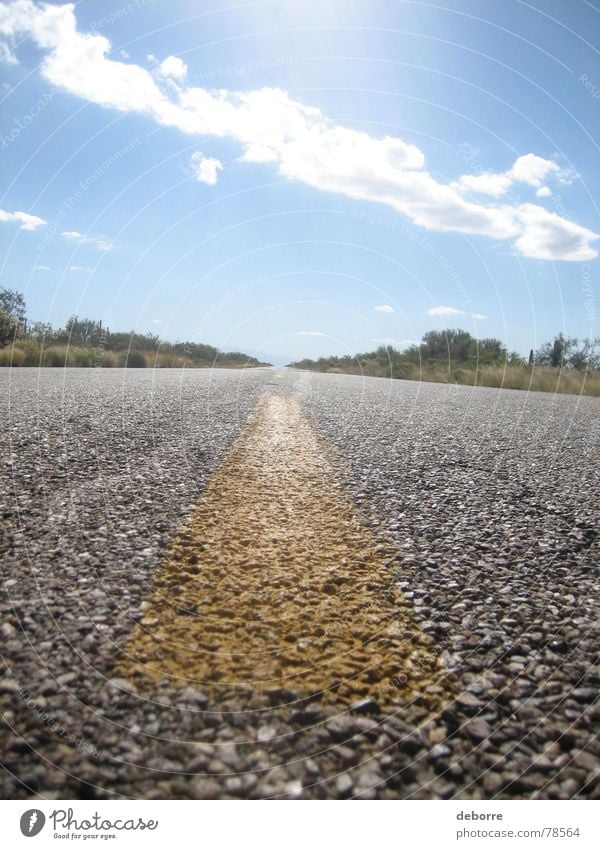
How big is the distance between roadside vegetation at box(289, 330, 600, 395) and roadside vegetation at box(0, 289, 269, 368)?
12.3 metres

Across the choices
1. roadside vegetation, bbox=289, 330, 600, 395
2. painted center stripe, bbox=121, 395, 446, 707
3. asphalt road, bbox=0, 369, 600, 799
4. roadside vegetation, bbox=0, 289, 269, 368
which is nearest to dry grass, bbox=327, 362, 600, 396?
roadside vegetation, bbox=289, 330, 600, 395

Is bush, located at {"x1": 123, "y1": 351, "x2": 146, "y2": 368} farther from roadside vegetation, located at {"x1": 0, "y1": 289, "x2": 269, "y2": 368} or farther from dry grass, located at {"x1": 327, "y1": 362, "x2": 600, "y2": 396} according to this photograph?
dry grass, located at {"x1": 327, "y1": 362, "x2": 600, "y2": 396}

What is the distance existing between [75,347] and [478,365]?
19.3 metres

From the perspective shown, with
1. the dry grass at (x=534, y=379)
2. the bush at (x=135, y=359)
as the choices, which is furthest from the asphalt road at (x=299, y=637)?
the bush at (x=135, y=359)

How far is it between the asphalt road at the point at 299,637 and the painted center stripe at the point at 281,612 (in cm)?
5

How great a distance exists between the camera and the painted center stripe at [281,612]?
167 centimetres

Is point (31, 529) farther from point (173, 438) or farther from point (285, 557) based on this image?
point (173, 438)

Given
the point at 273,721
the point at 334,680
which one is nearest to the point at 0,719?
the point at 273,721

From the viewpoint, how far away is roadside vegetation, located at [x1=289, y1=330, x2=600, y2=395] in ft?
77.6

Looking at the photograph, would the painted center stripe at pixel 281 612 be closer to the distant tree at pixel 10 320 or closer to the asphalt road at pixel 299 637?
the asphalt road at pixel 299 637

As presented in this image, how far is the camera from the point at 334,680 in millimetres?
1684

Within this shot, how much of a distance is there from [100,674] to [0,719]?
0.26 m

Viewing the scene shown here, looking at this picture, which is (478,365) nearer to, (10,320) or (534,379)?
(534,379)

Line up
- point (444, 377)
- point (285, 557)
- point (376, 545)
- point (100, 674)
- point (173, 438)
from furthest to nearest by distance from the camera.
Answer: point (444, 377)
point (173, 438)
point (376, 545)
point (285, 557)
point (100, 674)
